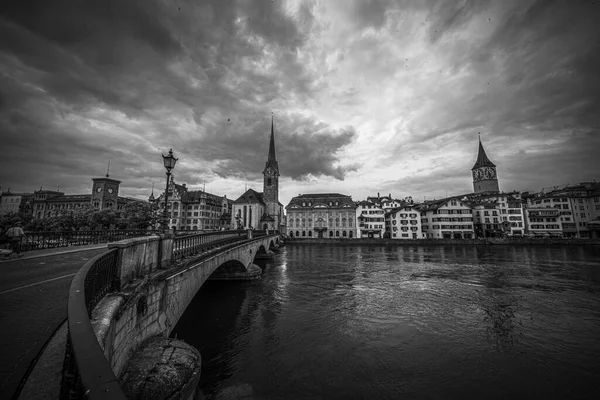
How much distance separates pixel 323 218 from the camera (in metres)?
77.3

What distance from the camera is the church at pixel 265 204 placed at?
8100cm

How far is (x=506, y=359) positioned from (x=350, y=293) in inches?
384

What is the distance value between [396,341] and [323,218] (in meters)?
66.4

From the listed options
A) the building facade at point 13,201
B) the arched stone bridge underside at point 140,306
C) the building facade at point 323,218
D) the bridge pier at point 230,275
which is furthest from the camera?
the building facade at point 13,201

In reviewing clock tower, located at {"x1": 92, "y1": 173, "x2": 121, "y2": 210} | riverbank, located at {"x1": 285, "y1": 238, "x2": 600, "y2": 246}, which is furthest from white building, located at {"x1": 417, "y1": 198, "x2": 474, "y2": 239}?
clock tower, located at {"x1": 92, "y1": 173, "x2": 121, "y2": 210}

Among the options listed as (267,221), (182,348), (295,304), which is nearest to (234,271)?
(295,304)

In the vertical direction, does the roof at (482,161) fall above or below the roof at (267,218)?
above

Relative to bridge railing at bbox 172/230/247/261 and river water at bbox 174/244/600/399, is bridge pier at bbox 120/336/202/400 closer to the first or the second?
river water at bbox 174/244/600/399

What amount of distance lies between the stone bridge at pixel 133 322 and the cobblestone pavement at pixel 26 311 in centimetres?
88

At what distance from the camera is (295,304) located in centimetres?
1594

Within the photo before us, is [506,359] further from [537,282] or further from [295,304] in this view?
[537,282]

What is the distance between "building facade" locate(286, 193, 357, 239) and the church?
6.75 m

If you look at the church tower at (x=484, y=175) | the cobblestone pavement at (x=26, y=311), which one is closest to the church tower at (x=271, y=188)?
the cobblestone pavement at (x=26, y=311)

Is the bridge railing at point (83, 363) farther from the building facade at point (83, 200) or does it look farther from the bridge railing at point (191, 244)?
the building facade at point (83, 200)
